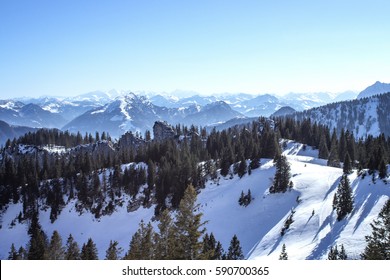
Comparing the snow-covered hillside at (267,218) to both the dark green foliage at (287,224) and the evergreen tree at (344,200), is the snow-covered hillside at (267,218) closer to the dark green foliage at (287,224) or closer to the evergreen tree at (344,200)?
the dark green foliage at (287,224)

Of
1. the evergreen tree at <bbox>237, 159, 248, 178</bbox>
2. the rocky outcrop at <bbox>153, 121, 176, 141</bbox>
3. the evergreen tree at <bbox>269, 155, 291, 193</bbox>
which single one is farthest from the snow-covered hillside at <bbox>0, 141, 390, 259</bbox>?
the rocky outcrop at <bbox>153, 121, 176, 141</bbox>

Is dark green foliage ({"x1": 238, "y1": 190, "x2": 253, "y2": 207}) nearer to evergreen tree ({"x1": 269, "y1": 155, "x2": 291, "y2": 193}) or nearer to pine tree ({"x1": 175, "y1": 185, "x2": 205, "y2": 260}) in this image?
evergreen tree ({"x1": 269, "y1": 155, "x2": 291, "y2": 193})

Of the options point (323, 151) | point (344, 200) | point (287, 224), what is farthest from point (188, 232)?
point (323, 151)

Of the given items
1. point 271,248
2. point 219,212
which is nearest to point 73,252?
point 271,248

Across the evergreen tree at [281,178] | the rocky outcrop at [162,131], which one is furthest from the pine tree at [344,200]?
the rocky outcrop at [162,131]

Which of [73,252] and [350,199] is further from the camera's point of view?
[350,199]
